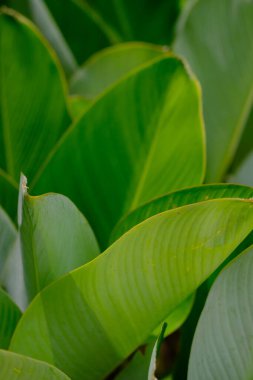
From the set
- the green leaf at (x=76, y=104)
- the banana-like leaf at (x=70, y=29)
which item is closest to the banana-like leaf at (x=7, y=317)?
the green leaf at (x=76, y=104)

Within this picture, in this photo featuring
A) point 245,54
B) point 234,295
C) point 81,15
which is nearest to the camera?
point 234,295

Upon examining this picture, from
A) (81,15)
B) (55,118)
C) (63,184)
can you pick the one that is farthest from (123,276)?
(81,15)

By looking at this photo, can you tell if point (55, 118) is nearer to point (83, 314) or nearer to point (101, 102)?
point (101, 102)

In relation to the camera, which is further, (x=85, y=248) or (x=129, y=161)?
(x=129, y=161)

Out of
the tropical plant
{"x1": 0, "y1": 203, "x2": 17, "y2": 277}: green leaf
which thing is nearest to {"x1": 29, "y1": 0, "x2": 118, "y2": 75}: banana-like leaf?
the tropical plant

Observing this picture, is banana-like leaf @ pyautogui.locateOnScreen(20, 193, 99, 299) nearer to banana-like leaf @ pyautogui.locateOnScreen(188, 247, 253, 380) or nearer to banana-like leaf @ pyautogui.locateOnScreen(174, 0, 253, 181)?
banana-like leaf @ pyautogui.locateOnScreen(188, 247, 253, 380)

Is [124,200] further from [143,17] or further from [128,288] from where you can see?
[143,17]
